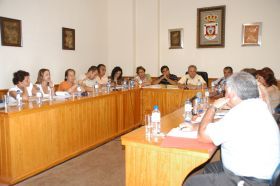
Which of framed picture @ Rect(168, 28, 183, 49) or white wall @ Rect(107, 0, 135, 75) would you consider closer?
framed picture @ Rect(168, 28, 183, 49)

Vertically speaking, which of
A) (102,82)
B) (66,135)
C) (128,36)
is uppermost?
(128,36)

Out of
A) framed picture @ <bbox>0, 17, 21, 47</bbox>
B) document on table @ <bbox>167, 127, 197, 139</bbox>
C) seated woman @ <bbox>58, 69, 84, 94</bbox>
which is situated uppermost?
framed picture @ <bbox>0, 17, 21, 47</bbox>

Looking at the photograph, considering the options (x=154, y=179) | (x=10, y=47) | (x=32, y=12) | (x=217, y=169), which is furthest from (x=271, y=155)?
(x=32, y=12)

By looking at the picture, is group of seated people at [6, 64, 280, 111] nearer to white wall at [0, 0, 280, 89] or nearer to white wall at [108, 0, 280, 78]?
white wall at [0, 0, 280, 89]

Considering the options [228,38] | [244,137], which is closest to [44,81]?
[244,137]

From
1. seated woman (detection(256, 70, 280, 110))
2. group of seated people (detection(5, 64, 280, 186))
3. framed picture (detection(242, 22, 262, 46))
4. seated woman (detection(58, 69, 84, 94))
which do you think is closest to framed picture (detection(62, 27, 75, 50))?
seated woman (detection(58, 69, 84, 94))

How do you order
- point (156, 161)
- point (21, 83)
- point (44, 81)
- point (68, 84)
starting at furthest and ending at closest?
point (68, 84)
point (44, 81)
point (21, 83)
point (156, 161)

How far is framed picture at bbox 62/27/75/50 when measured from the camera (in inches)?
234

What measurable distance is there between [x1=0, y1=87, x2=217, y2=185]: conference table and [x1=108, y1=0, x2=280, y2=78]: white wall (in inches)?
111

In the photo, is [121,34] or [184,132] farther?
[121,34]

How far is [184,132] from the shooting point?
2125mm

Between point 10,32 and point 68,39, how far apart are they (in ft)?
4.82

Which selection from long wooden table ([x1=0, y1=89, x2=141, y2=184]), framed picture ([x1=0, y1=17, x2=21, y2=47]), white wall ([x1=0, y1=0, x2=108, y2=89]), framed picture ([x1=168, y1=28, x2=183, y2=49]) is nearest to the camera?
long wooden table ([x1=0, y1=89, x2=141, y2=184])

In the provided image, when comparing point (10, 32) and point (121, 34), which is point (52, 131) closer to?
point (10, 32)
